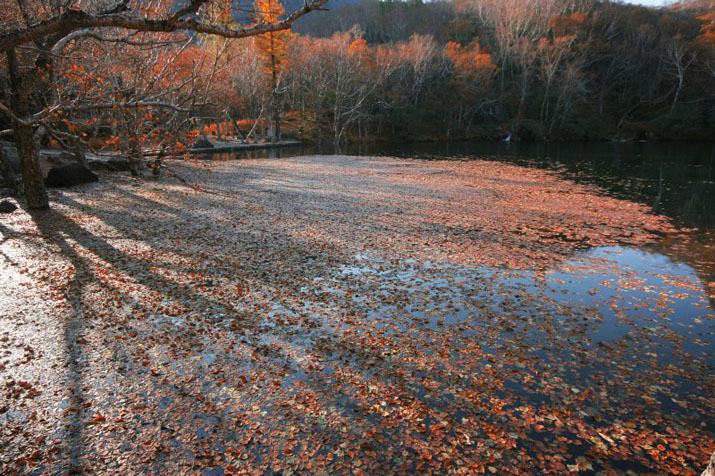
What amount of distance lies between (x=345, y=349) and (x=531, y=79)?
82084 millimetres

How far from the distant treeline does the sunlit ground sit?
49.1m

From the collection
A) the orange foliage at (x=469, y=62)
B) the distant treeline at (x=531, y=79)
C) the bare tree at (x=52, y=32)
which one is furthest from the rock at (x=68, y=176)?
the orange foliage at (x=469, y=62)

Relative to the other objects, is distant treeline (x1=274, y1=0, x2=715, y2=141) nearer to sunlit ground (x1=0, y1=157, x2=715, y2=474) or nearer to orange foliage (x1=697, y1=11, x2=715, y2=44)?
orange foliage (x1=697, y1=11, x2=715, y2=44)

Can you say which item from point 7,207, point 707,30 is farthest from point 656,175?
point 707,30

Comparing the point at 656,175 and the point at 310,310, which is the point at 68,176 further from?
the point at 656,175

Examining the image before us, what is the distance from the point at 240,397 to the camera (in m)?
5.65

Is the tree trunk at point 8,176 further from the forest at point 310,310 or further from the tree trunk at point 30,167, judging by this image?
the tree trunk at point 30,167

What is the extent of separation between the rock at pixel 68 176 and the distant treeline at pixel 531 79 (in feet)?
132

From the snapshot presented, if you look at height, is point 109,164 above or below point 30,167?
below

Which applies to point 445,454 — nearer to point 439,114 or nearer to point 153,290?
point 153,290

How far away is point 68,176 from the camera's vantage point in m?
20.0

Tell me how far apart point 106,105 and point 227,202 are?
29.2 feet

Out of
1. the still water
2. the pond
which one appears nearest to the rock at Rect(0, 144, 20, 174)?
the pond

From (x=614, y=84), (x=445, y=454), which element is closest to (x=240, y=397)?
(x=445, y=454)
